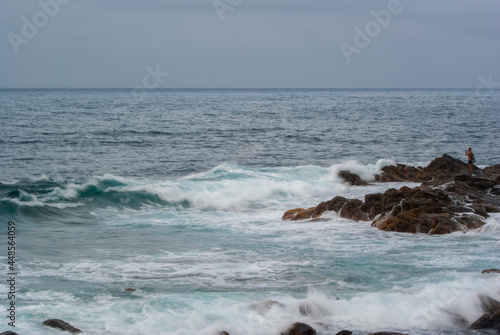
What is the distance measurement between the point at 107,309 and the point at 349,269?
5.29 meters

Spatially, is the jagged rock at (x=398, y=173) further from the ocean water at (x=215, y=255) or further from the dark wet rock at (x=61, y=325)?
the dark wet rock at (x=61, y=325)

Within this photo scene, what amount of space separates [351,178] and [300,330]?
55.0 ft

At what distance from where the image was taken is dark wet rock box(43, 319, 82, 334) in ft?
27.7

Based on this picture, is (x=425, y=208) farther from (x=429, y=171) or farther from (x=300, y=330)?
(x=429, y=171)

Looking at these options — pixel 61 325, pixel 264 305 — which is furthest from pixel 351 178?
pixel 61 325

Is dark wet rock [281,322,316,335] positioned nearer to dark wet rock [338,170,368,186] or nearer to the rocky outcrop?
the rocky outcrop

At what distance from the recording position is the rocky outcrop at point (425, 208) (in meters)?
14.8

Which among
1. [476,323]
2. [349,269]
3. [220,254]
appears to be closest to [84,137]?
[220,254]

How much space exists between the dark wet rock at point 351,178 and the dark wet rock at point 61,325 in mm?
17378

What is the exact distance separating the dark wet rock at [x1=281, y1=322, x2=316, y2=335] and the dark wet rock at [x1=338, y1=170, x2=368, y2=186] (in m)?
16.2

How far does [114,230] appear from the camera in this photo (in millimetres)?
16484

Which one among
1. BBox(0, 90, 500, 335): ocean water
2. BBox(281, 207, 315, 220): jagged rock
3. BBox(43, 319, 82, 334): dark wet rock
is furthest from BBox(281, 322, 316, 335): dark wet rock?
BBox(281, 207, 315, 220): jagged rock

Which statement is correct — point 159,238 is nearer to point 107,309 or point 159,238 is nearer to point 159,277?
point 159,277

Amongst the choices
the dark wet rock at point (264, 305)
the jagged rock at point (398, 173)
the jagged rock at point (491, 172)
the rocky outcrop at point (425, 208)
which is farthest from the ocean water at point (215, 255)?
the jagged rock at point (491, 172)
